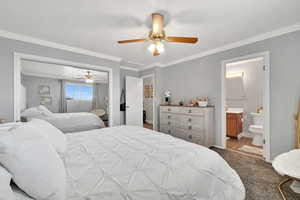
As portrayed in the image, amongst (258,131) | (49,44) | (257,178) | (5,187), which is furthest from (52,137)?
(258,131)

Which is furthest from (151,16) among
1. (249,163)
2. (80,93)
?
(249,163)

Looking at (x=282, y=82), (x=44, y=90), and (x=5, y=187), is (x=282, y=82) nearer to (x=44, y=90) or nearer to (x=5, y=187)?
(x=5, y=187)

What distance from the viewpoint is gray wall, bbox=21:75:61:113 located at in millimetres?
2543

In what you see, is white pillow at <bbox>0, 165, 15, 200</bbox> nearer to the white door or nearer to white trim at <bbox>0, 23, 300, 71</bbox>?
white trim at <bbox>0, 23, 300, 71</bbox>

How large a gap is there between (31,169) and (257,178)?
2646 millimetres

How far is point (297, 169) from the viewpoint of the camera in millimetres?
1450

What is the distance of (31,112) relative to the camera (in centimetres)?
257

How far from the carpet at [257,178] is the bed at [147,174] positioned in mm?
745

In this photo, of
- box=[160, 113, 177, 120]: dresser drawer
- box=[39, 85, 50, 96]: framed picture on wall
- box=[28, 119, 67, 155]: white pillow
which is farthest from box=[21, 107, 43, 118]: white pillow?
box=[160, 113, 177, 120]: dresser drawer

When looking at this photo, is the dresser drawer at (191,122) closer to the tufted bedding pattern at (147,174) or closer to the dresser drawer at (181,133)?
the dresser drawer at (181,133)

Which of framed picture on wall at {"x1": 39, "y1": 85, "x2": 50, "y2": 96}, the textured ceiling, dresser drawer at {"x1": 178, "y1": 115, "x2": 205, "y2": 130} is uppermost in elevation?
the textured ceiling

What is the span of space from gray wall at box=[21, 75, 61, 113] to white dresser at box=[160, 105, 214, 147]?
8.91 feet

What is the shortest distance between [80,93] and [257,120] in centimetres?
480

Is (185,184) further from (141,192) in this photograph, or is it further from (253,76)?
(253,76)
